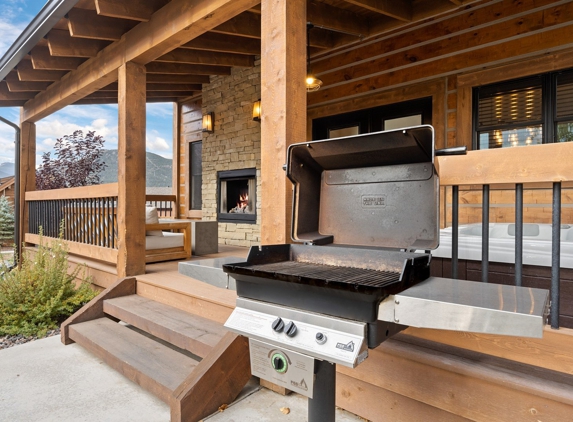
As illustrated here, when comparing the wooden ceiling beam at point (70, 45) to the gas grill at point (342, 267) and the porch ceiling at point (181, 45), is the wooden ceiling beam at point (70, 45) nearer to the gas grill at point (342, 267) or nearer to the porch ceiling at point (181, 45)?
the porch ceiling at point (181, 45)

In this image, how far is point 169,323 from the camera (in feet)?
8.75

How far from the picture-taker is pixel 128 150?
3.52 metres

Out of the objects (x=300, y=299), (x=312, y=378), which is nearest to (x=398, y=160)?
(x=300, y=299)

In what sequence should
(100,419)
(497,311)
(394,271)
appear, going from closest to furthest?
(497,311) → (394,271) → (100,419)

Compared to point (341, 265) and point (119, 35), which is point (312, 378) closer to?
point (341, 265)

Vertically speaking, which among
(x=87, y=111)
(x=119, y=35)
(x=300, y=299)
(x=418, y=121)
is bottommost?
(x=300, y=299)

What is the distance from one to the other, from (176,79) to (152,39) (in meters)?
3.21

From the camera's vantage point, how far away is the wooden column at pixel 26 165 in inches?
235

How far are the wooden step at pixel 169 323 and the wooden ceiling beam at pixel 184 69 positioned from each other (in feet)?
11.5

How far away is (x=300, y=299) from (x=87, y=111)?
26.1 m

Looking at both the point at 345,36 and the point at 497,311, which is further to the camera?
the point at 345,36

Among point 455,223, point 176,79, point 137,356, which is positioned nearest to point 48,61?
point 176,79

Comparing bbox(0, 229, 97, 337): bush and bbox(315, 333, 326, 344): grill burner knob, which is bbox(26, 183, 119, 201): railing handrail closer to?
bbox(0, 229, 97, 337): bush

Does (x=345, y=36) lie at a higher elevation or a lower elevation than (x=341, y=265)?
higher
